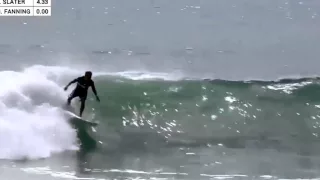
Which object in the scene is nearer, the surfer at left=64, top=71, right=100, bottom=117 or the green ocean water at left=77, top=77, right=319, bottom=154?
the surfer at left=64, top=71, right=100, bottom=117

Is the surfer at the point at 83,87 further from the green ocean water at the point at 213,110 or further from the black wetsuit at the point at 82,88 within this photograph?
the green ocean water at the point at 213,110

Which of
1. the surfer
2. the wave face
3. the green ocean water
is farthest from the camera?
the green ocean water

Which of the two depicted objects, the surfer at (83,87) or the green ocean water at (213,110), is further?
the green ocean water at (213,110)

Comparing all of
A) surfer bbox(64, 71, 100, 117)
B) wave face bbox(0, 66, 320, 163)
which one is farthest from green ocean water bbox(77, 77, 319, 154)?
surfer bbox(64, 71, 100, 117)

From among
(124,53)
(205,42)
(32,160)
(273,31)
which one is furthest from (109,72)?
(32,160)

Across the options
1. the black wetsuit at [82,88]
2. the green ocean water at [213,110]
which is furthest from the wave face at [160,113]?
the black wetsuit at [82,88]

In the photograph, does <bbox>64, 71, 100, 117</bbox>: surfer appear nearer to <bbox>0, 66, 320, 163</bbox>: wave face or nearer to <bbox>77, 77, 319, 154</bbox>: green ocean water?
<bbox>0, 66, 320, 163</bbox>: wave face

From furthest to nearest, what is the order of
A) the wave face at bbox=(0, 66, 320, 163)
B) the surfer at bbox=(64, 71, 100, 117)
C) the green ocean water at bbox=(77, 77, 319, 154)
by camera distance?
the green ocean water at bbox=(77, 77, 319, 154), the surfer at bbox=(64, 71, 100, 117), the wave face at bbox=(0, 66, 320, 163)

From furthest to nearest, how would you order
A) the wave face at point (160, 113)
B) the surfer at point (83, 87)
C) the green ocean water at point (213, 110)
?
1. the green ocean water at point (213, 110)
2. the surfer at point (83, 87)
3. the wave face at point (160, 113)

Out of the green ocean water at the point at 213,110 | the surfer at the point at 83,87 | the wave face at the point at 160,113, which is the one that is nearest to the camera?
the wave face at the point at 160,113

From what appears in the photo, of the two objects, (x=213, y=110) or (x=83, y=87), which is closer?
(x=83, y=87)

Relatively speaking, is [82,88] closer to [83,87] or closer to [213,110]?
[83,87]

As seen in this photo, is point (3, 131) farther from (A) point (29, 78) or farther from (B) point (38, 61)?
(B) point (38, 61)

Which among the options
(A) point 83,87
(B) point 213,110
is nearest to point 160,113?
(B) point 213,110
